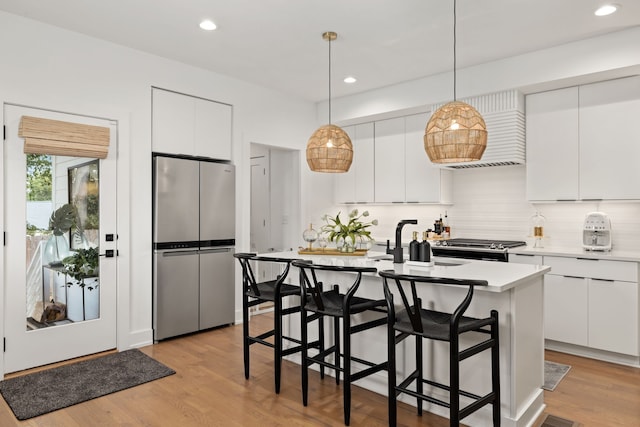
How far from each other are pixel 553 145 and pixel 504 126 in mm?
516

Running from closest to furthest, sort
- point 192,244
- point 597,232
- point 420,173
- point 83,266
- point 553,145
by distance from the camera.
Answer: point 83,266 → point 597,232 → point 553,145 → point 192,244 → point 420,173

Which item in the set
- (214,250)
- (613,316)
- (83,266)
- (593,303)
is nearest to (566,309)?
(593,303)

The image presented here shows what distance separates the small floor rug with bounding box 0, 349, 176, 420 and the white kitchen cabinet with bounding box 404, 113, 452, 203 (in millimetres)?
3482

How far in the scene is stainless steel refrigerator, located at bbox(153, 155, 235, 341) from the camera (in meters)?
4.34

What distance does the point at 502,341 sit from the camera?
2506mm

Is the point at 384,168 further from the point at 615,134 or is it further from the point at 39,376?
the point at 39,376

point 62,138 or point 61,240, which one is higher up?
point 62,138

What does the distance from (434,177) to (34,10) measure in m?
4.30

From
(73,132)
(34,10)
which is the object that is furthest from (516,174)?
(34,10)

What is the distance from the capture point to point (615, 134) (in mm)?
3988

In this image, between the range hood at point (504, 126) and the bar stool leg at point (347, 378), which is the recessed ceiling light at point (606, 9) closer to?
the range hood at point (504, 126)

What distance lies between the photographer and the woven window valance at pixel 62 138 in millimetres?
3471

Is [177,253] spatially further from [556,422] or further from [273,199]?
[556,422]

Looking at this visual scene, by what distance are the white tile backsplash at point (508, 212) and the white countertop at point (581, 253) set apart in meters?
0.20
